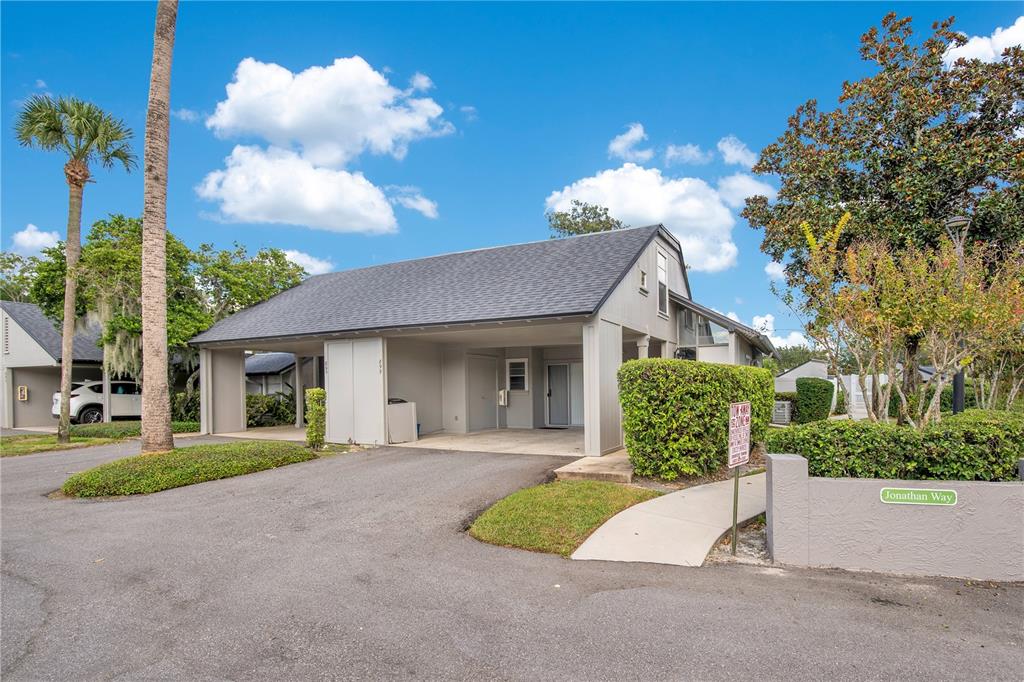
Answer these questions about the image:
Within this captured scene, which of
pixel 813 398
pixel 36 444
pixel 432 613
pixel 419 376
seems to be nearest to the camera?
pixel 432 613

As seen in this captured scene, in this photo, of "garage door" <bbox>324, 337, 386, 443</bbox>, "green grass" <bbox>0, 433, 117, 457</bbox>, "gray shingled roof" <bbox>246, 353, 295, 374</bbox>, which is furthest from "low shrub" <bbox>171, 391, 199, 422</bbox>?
"garage door" <bbox>324, 337, 386, 443</bbox>

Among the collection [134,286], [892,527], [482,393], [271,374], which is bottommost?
[892,527]

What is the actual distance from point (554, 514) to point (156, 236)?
879 centimetres

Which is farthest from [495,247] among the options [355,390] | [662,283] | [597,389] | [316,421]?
[597,389]

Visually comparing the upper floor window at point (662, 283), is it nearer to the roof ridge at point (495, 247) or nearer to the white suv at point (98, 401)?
the roof ridge at point (495, 247)

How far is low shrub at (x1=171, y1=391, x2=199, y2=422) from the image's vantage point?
18891mm

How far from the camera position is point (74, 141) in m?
13.5

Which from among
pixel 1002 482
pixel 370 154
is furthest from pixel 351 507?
pixel 370 154

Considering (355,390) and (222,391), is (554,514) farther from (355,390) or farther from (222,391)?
(222,391)

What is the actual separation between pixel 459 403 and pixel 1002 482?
12.8 meters

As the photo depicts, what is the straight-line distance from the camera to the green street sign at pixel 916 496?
15.4 feet

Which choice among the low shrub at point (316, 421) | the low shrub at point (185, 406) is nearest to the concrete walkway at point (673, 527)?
the low shrub at point (316, 421)

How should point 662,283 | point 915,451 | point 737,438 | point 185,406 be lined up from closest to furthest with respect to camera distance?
point 915,451
point 737,438
point 662,283
point 185,406

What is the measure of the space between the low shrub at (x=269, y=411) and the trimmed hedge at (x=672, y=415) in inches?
617
